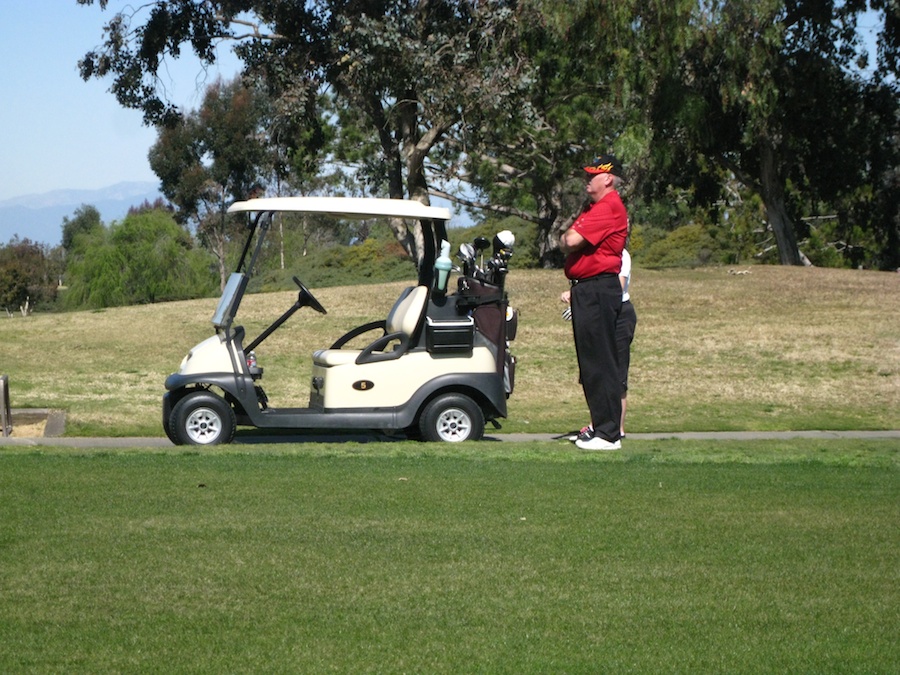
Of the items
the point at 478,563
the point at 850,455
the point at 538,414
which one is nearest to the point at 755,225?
the point at 538,414

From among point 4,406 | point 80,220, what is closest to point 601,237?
point 4,406

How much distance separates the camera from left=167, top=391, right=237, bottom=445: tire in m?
9.73

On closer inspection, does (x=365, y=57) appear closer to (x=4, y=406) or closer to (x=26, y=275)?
(x=4, y=406)

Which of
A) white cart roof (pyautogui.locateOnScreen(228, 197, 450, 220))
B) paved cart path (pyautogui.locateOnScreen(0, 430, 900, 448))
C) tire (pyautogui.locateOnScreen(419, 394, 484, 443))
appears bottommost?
paved cart path (pyautogui.locateOnScreen(0, 430, 900, 448))

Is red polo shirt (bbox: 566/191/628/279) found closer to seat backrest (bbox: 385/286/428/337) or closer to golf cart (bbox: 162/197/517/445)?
golf cart (bbox: 162/197/517/445)

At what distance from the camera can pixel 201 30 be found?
27.4 metres

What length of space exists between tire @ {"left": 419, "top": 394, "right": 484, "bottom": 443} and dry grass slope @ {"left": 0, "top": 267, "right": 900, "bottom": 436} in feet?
7.01

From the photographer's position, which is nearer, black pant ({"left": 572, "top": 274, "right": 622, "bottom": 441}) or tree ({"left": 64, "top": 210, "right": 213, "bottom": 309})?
black pant ({"left": 572, "top": 274, "right": 622, "bottom": 441})

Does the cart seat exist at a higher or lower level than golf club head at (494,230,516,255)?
lower

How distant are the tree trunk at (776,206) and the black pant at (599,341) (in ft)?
80.5

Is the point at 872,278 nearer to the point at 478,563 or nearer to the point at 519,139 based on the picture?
the point at 519,139

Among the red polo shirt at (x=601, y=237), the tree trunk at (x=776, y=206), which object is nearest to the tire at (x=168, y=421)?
the red polo shirt at (x=601, y=237)

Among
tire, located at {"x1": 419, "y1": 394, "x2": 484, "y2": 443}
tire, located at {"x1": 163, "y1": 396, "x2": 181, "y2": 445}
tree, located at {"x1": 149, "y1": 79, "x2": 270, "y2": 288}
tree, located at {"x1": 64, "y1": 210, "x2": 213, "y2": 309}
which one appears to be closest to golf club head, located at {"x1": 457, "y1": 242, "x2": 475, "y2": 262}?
tire, located at {"x1": 419, "y1": 394, "x2": 484, "y2": 443}

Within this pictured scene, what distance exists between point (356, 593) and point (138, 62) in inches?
960
